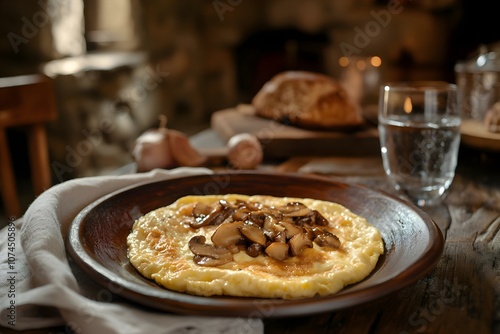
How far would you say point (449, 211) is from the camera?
4.10 ft

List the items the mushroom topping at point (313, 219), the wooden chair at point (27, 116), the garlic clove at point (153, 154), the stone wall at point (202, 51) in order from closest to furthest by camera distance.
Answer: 1. the mushroom topping at point (313, 219)
2. the garlic clove at point (153, 154)
3. the wooden chair at point (27, 116)
4. the stone wall at point (202, 51)

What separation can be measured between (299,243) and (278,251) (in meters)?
0.04

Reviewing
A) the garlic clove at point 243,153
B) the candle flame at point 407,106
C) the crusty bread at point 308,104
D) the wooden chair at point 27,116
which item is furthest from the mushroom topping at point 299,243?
the wooden chair at point 27,116

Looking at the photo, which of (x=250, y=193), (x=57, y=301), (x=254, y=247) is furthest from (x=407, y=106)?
(x=57, y=301)

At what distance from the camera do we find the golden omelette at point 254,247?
77 cm

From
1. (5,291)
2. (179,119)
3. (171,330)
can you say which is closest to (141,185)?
(5,291)

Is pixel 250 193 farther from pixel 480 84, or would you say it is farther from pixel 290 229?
pixel 480 84

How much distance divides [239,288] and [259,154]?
89cm

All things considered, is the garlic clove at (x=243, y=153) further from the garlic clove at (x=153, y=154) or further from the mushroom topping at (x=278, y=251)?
the mushroom topping at (x=278, y=251)

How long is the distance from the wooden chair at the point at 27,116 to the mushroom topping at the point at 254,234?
1236 mm

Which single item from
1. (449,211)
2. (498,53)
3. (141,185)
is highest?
(498,53)

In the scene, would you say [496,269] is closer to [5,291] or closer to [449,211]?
[449,211]

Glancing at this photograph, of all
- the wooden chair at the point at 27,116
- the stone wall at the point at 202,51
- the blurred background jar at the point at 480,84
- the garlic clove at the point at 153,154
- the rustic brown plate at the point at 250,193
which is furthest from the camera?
the stone wall at the point at 202,51

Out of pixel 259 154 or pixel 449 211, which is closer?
pixel 449 211
